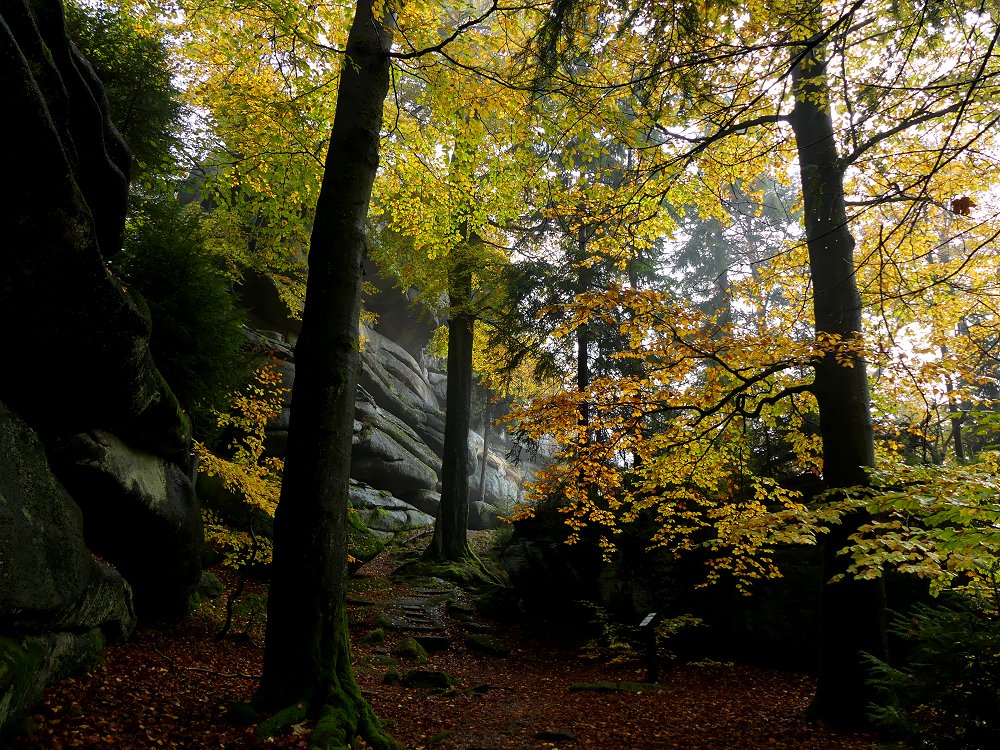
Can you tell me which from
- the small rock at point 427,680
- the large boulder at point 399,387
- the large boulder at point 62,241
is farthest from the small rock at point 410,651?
the large boulder at point 399,387

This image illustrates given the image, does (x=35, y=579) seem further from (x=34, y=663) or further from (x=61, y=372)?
(x=61, y=372)

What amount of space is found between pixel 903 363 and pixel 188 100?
15.2 meters

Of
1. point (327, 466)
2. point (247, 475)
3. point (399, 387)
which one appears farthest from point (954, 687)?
point (399, 387)

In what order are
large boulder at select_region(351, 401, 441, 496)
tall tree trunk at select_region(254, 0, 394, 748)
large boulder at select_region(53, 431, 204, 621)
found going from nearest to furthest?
tall tree trunk at select_region(254, 0, 394, 748), large boulder at select_region(53, 431, 204, 621), large boulder at select_region(351, 401, 441, 496)

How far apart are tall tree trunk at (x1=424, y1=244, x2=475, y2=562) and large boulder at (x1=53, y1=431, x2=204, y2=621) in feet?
24.5

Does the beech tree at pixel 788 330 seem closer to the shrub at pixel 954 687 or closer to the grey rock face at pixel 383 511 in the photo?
the shrub at pixel 954 687

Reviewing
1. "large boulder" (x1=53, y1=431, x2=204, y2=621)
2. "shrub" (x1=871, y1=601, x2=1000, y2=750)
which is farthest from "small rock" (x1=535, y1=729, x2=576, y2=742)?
"large boulder" (x1=53, y1=431, x2=204, y2=621)

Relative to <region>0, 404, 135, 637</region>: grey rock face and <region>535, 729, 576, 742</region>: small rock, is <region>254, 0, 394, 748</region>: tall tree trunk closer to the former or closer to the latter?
<region>0, 404, 135, 637</region>: grey rock face

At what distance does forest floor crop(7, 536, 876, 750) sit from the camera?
3.82 m

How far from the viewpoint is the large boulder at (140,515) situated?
5.30 m

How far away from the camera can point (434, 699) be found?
673cm

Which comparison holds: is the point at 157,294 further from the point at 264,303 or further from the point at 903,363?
the point at 264,303

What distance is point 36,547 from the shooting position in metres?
3.49

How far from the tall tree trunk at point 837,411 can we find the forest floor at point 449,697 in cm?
55
